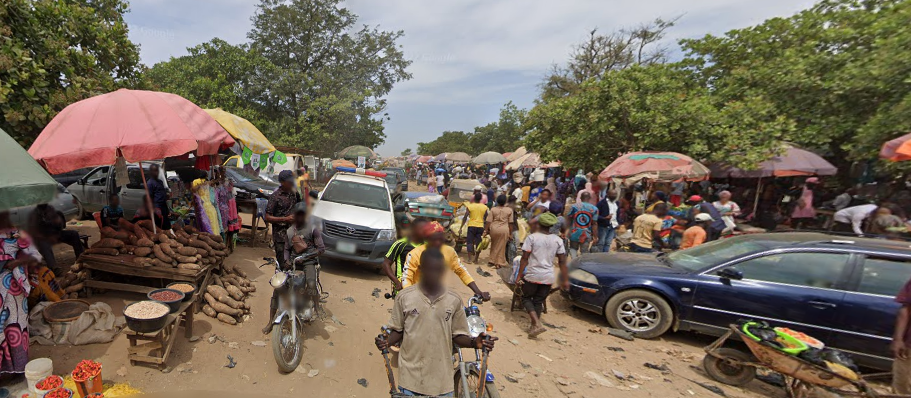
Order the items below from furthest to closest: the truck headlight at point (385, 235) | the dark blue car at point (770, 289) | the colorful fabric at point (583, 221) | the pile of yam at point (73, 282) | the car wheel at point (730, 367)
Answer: the colorful fabric at point (583, 221), the truck headlight at point (385, 235), the pile of yam at point (73, 282), the dark blue car at point (770, 289), the car wheel at point (730, 367)

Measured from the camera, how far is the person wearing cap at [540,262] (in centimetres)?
494

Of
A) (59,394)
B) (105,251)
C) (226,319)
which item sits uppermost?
(105,251)

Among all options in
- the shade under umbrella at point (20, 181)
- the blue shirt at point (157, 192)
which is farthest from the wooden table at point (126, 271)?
the shade under umbrella at point (20, 181)

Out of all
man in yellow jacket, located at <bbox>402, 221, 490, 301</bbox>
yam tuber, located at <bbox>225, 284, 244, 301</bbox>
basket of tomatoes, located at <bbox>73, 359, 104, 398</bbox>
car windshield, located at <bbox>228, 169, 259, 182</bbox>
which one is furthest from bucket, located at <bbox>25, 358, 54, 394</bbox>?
car windshield, located at <bbox>228, 169, 259, 182</bbox>

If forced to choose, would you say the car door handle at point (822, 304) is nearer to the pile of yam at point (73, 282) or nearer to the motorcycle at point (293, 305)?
the motorcycle at point (293, 305)

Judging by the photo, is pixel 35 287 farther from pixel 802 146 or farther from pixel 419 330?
pixel 802 146

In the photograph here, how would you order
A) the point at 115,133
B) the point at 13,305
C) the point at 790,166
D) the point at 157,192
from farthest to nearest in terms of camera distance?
the point at 790,166
the point at 157,192
the point at 115,133
the point at 13,305

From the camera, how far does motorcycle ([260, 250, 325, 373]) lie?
3699 millimetres

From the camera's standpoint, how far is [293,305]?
400 centimetres

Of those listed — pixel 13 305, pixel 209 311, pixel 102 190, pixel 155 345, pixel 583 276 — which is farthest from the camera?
pixel 102 190

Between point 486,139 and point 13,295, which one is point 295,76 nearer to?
point 13,295

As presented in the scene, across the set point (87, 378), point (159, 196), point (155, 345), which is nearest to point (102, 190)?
point (159, 196)

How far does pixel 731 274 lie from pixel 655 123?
6437 mm

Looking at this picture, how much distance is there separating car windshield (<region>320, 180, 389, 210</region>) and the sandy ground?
227cm
